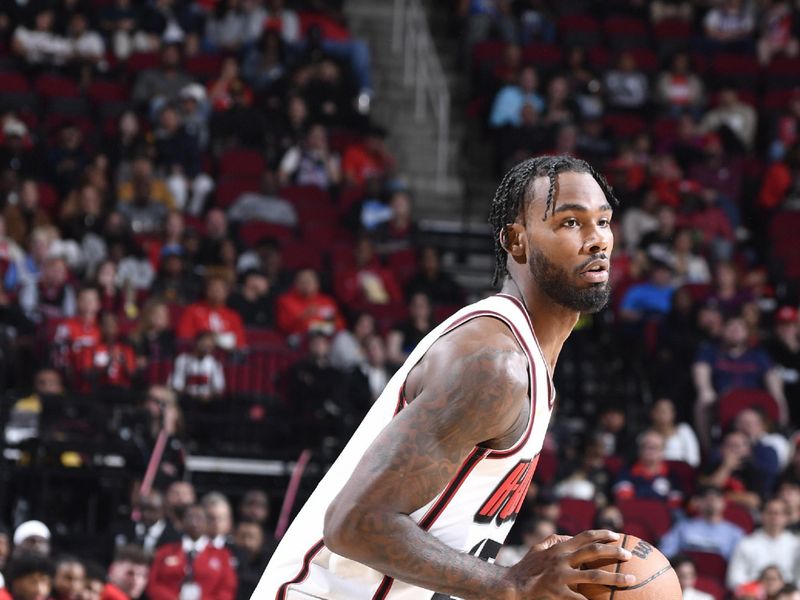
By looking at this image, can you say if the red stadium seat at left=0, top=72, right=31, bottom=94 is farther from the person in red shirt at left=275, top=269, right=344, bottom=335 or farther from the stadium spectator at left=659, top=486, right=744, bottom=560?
the stadium spectator at left=659, top=486, right=744, bottom=560

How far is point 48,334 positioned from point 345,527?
8.12 metres

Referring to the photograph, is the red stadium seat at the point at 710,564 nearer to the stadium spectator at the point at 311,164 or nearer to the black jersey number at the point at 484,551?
the stadium spectator at the point at 311,164

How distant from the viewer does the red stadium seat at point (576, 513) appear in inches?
390

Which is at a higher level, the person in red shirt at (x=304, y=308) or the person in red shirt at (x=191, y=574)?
the person in red shirt at (x=304, y=308)

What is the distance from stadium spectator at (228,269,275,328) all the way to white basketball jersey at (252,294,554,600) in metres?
8.54

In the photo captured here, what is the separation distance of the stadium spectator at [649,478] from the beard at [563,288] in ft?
24.2

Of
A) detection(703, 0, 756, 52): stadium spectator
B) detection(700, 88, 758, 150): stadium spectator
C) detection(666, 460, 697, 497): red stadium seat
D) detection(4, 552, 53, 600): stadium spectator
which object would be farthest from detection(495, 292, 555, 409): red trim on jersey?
detection(703, 0, 756, 52): stadium spectator

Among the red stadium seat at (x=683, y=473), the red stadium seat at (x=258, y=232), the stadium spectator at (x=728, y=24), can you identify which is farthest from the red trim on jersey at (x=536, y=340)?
the stadium spectator at (x=728, y=24)

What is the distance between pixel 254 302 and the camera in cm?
1187

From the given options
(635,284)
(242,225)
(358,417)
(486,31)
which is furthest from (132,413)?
(486,31)

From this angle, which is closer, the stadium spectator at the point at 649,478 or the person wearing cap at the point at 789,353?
the stadium spectator at the point at 649,478

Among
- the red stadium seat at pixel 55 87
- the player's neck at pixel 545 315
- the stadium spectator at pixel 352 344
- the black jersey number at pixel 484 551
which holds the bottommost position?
the stadium spectator at pixel 352 344

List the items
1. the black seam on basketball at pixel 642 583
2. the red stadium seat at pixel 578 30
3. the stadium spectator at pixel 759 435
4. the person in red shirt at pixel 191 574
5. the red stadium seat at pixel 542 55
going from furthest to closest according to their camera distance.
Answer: the red stadium seat at pixel 578 30 → the red stadium seat at pixel 542 55 → the stadium spectator at pixel 759 435 → the person in red shirt at pixel 191 574 → the black seam on basketball at pixel 642 583

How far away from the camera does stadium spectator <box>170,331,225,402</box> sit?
10.6 metres
